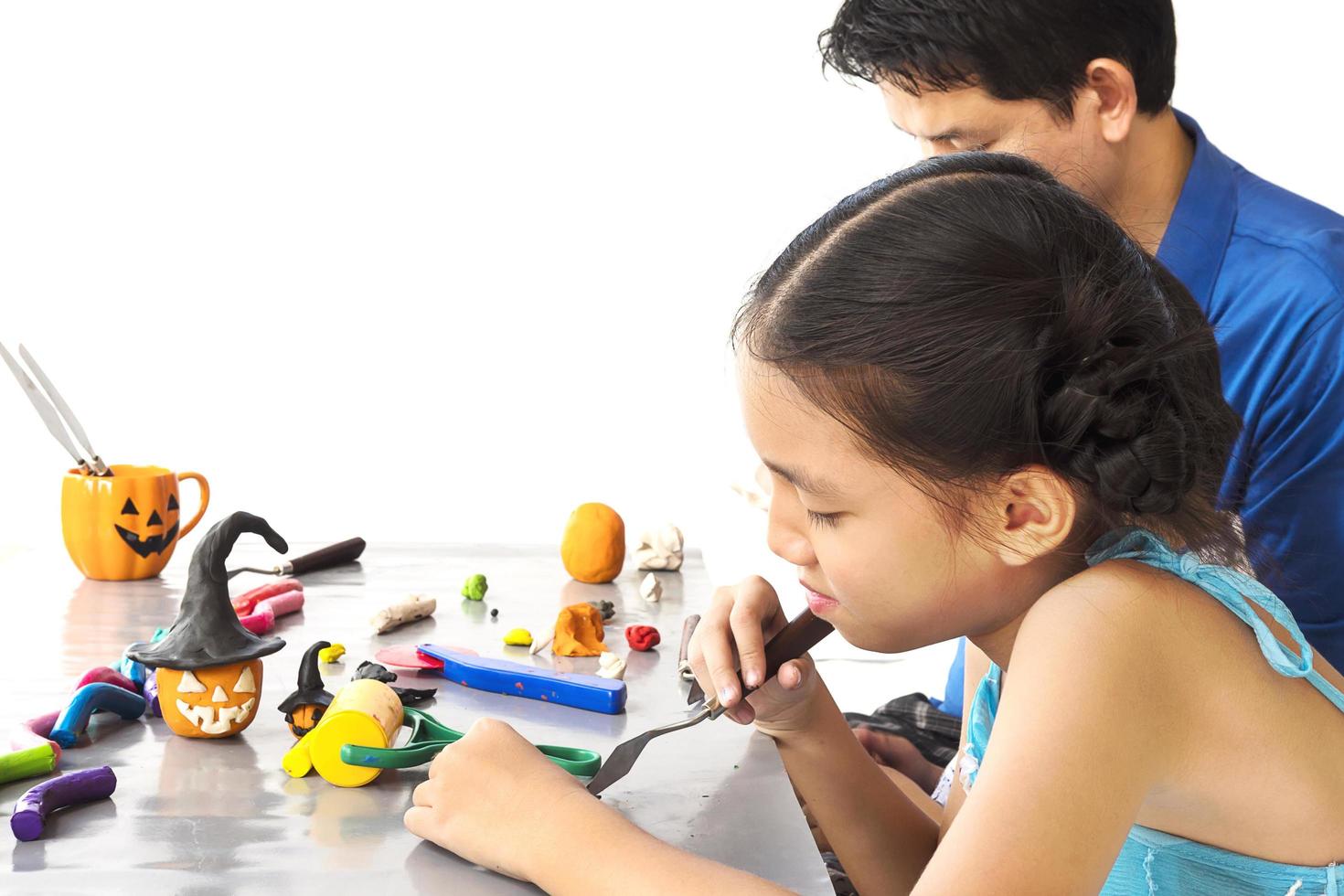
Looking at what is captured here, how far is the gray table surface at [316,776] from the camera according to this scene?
0.67m

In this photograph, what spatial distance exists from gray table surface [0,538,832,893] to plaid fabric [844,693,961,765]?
0.33 metres

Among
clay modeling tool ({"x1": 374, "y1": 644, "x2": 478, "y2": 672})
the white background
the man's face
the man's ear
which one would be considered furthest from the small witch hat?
the white background

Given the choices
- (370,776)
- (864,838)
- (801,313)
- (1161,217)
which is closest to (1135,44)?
(1161,217)

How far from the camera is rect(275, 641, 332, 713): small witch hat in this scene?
0.86 metres

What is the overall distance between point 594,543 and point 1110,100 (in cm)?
63

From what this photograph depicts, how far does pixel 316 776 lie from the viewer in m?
0.79

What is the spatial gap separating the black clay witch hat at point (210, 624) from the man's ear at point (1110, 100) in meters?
0.79

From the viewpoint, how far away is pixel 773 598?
0.96 meters

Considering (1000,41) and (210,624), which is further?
(1000,41)

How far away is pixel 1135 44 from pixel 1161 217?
167mm

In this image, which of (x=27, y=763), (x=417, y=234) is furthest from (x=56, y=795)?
(x=417, y=234)

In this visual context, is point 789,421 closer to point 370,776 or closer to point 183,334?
point 370,776

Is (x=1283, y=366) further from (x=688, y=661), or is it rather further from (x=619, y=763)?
(x=619, y=763)

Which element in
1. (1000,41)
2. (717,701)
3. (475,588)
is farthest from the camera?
(475,588)
